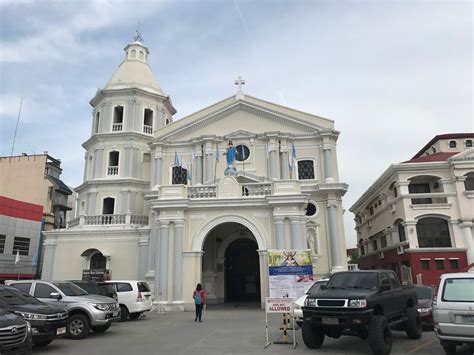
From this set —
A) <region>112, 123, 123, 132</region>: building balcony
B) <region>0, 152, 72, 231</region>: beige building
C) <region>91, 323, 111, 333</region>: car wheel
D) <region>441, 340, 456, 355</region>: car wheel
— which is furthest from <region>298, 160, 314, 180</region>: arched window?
<region>0, 152, 72, 231</region>: beige building

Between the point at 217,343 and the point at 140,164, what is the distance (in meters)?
22.1

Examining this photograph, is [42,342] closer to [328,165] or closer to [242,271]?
[242,271]

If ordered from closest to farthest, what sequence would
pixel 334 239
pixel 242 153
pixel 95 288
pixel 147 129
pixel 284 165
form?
1. pixel 95 288
2. pixel 334 239
3. pixel 284 165
4. pixel 242 153
5. pixel 147 129

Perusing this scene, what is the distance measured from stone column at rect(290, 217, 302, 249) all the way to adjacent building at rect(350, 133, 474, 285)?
44.2ft

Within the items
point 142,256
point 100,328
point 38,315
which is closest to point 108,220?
point 142,256

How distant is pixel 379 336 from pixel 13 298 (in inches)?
357

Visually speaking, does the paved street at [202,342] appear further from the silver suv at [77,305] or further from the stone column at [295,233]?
the stone column at [295,233]

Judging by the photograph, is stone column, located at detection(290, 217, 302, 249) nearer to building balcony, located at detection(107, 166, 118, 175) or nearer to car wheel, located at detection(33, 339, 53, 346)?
car wheel, located at detection(33, 339, 53, 346)

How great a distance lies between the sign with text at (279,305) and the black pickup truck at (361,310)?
96 cm

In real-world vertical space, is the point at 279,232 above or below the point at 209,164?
below

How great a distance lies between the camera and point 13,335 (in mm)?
7426

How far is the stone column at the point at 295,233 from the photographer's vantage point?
60.8 ft

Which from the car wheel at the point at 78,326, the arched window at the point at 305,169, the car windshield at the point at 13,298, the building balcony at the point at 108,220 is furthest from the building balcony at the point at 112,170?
the car windshield at the point at 13,298

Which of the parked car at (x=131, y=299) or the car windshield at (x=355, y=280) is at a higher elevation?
the car windshield at (x=355, y=280)
